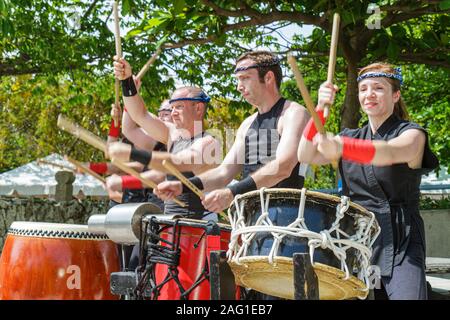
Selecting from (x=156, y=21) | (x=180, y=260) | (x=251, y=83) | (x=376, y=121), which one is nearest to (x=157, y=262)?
(x=180, y=260)

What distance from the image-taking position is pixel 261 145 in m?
3.42

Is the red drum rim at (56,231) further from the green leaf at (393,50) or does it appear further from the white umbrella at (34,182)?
the white umbrella at (34,182)

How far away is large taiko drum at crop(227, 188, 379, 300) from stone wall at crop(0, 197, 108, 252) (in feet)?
22.2

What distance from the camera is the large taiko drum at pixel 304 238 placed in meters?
2.53

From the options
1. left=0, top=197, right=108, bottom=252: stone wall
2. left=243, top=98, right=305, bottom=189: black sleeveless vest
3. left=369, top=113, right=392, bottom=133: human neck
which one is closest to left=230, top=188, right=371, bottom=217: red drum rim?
left=369, top=113, right=392, bottom=133: human neck

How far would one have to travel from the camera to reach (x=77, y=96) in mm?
9711

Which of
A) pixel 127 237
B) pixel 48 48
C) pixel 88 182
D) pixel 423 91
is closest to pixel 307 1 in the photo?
A: pixel 127 237

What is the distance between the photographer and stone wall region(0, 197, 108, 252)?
8922 mm

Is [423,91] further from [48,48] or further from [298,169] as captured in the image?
[298,169]

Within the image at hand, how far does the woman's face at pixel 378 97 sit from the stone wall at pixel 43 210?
267 inches

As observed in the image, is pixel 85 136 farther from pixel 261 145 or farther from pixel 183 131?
pixel 183 131

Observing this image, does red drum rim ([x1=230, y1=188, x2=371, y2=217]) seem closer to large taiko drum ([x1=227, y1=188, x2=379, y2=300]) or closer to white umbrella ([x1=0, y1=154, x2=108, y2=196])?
large taiko drum ([x1=227, y1=188, x2=379, y2=300])

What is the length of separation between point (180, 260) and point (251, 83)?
1.01 metres

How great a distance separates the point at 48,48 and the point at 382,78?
6.60m
